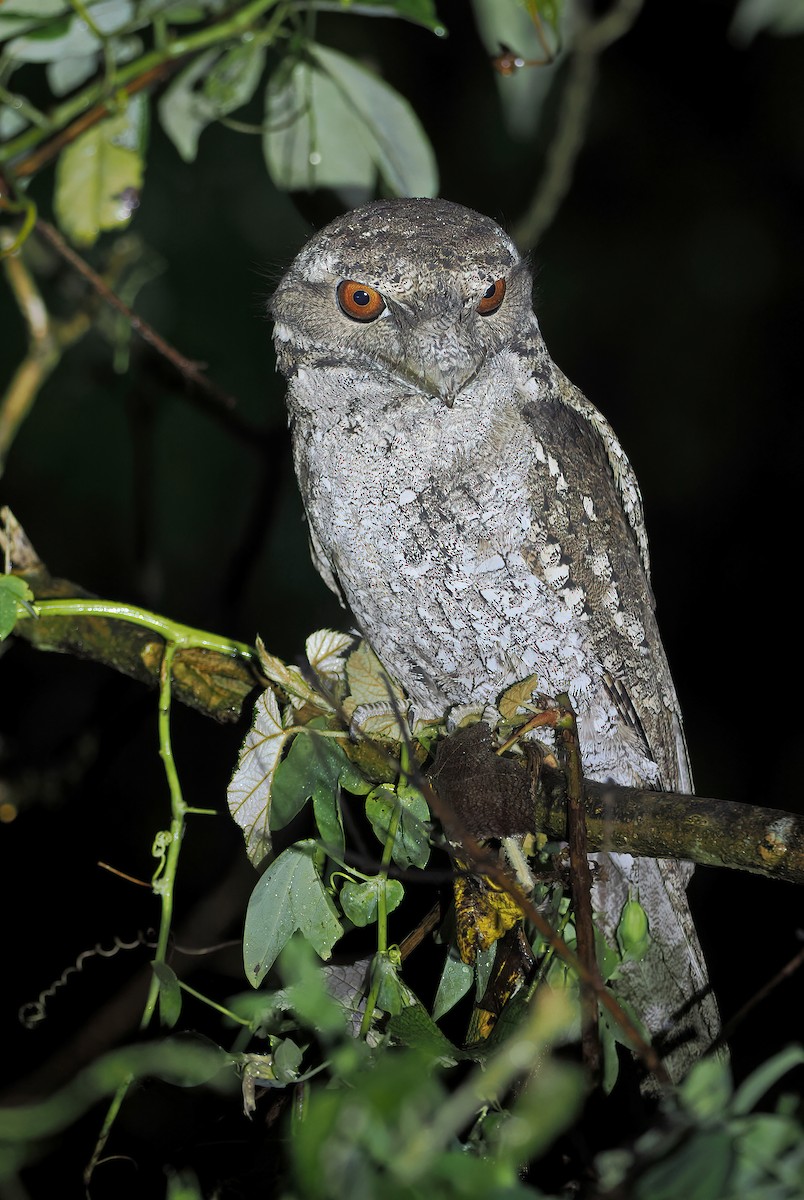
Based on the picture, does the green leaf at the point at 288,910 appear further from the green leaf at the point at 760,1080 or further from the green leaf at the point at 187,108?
the green leaf at the point at 187,108

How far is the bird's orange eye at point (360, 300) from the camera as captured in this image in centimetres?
123

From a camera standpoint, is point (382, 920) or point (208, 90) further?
point (208, 90)

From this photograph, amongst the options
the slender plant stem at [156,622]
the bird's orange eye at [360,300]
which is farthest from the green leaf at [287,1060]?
the bird's orange eye at [360,300]

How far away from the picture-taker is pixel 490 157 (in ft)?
9.43

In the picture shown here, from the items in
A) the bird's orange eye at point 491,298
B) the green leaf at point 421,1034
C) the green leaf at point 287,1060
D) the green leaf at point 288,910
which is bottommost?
the green leaf at point 287,1060

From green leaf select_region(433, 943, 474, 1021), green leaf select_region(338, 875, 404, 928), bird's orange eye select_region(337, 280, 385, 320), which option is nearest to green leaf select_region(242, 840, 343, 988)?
green leaf select_region(338, 875, 404, 928)

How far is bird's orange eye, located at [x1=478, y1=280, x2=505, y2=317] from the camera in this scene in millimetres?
1255

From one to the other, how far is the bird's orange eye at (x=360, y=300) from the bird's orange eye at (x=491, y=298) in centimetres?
12

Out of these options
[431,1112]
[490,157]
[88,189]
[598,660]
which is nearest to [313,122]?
[88,189]

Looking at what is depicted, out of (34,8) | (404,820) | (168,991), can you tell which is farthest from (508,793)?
(34,8)

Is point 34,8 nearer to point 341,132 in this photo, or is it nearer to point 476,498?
point 341,132

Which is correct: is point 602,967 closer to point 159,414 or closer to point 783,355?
point 159,414

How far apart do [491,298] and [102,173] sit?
2.01 feet

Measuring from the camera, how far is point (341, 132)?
1.48m
